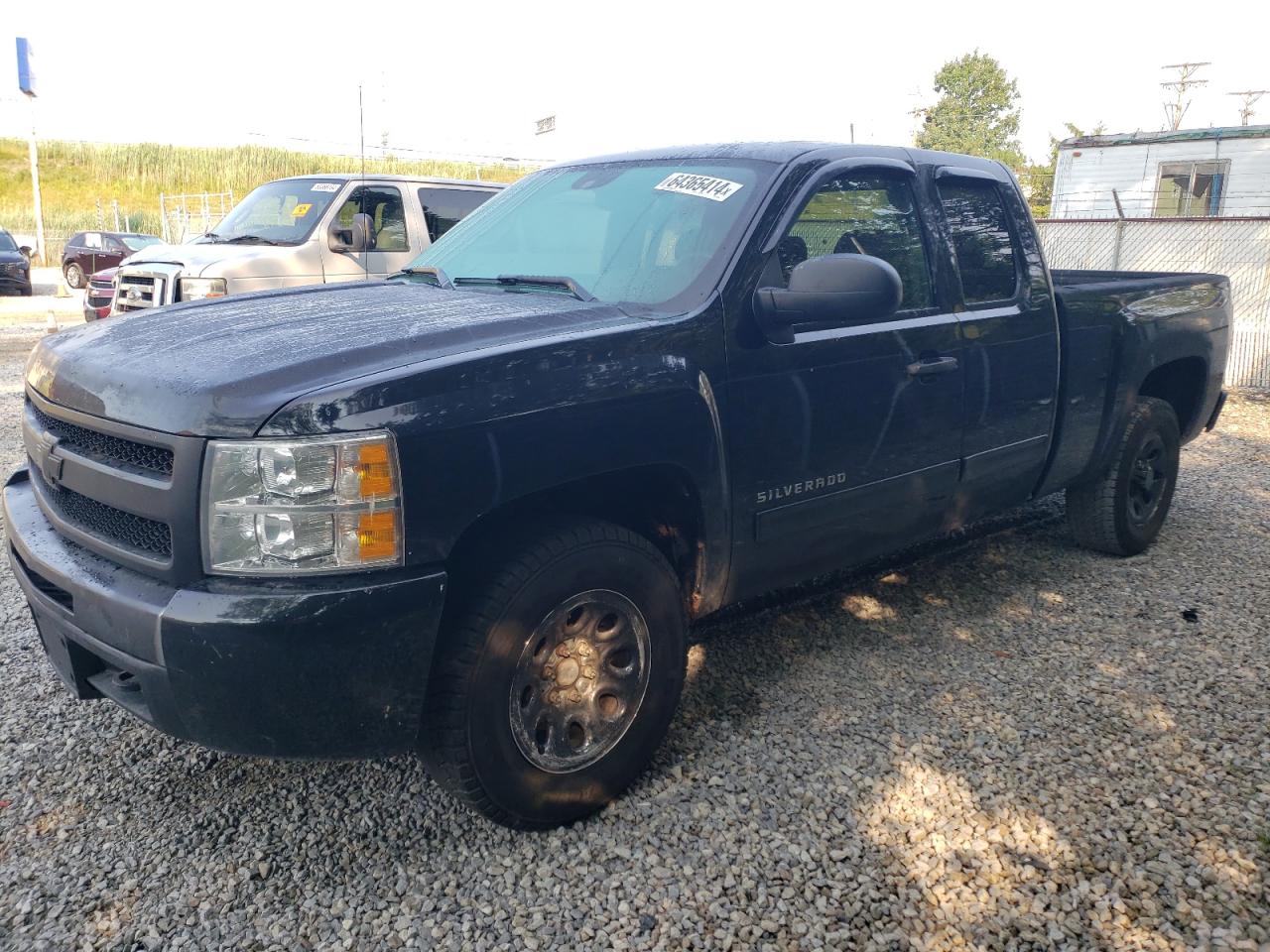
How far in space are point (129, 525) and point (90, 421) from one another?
1.03 feet

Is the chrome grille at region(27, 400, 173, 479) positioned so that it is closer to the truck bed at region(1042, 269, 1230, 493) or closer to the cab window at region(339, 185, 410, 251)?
the truck bed at region(1042, 269, 1230, 493)

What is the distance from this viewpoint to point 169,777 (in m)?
3.01

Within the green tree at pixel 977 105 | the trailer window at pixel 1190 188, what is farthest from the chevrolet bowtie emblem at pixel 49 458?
the green tree at pixel 977 105

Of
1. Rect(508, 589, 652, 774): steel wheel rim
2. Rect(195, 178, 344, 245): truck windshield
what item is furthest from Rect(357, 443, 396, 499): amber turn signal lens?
Rect(195, 178, 344, 245): truck windshield

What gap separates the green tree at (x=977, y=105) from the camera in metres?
71.6

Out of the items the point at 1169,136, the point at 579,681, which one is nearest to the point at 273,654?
the point at 579,681

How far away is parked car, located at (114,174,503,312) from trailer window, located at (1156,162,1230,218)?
67.4 ft

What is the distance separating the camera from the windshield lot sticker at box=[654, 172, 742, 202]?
3.25 meters

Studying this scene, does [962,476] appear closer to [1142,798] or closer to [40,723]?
[1142,798]

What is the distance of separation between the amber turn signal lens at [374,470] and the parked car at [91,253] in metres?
24.1

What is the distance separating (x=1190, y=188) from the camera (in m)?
23.9

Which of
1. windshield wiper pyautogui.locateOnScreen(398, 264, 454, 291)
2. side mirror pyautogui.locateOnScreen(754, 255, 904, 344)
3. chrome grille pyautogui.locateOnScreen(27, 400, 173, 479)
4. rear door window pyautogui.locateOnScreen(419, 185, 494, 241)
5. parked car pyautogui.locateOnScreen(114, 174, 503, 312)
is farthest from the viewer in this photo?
rear door window pyautogui.locateOnScreen(419, 185, 494, 241)

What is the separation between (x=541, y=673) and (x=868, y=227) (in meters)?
2.07

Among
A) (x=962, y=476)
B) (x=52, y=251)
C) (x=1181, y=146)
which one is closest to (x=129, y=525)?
(x=962, y=476)
